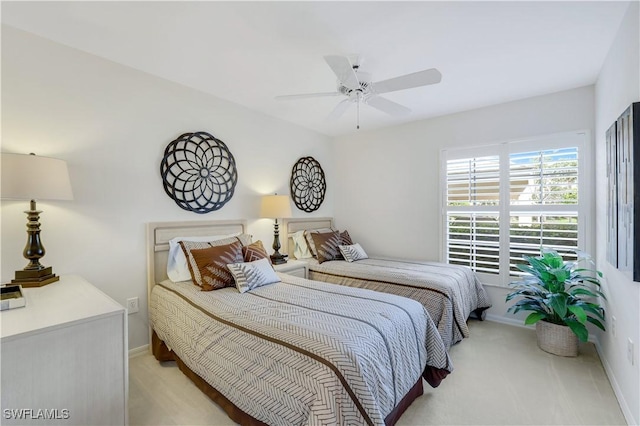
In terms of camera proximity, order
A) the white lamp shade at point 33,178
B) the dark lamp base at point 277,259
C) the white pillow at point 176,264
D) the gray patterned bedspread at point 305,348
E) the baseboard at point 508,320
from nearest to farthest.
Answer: the gray patterned bedspread at point 305,348 → the white lamp shade at point 33,178 → the white pillow at point 176,264 → the baseboard at point 508,320 → the dark lamp base at point 277,259

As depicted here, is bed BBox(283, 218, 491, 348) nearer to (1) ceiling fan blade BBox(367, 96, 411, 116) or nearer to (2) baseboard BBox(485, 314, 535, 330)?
(2) baseboard BBox(485, 314, 535, 330)

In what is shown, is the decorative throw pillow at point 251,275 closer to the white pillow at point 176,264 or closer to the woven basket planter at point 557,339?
the white pillow at point 176,264

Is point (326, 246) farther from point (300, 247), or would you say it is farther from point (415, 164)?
point (415, 164)

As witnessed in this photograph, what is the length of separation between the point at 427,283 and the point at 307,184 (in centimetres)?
224

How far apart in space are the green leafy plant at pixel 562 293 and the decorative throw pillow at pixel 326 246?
192cm

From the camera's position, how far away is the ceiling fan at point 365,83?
188 centimetres

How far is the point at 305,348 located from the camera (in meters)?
1.41

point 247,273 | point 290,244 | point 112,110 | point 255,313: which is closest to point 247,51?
point 112,110

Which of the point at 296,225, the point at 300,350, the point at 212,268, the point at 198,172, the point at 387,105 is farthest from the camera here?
the point at 296,225

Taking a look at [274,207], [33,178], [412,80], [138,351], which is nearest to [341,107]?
[412,80]

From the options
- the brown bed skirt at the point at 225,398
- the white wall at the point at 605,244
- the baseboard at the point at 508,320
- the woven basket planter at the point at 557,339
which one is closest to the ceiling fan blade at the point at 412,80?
the white wall at the point at 605,244

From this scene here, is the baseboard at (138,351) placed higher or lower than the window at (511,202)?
lower

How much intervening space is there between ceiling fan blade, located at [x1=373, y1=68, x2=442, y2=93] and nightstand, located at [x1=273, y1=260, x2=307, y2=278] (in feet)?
6.61

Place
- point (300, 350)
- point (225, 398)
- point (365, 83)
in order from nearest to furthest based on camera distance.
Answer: point (300, 350), point (225, 398), point (365, 83)
